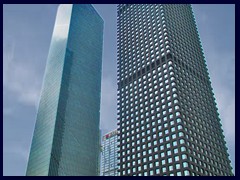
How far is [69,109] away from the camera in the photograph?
15300 centimetres

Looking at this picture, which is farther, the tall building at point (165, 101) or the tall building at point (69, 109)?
the tall building at point (69, 109)

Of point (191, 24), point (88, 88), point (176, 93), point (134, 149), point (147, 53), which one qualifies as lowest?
point (134, 149)

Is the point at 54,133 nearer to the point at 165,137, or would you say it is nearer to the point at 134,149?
the point at 134,149

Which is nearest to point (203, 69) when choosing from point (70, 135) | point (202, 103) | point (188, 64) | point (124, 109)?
point (188, 64)

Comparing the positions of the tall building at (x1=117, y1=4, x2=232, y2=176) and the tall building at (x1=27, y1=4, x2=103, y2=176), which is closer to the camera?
the tall building at (x1=117, y1=4, x2=232, y2=176)

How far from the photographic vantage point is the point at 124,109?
150 metres

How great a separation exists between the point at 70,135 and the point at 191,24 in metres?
105

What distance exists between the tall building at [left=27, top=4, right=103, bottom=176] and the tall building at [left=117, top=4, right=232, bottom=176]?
2007 cm

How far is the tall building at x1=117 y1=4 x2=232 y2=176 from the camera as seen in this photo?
116 meters

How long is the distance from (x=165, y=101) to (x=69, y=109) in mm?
51615

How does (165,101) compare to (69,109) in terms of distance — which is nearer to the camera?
(165,101)

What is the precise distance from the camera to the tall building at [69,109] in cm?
13750

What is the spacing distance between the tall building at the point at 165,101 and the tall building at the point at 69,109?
20.1 metres

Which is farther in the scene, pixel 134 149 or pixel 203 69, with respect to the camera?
pixel 203 69
